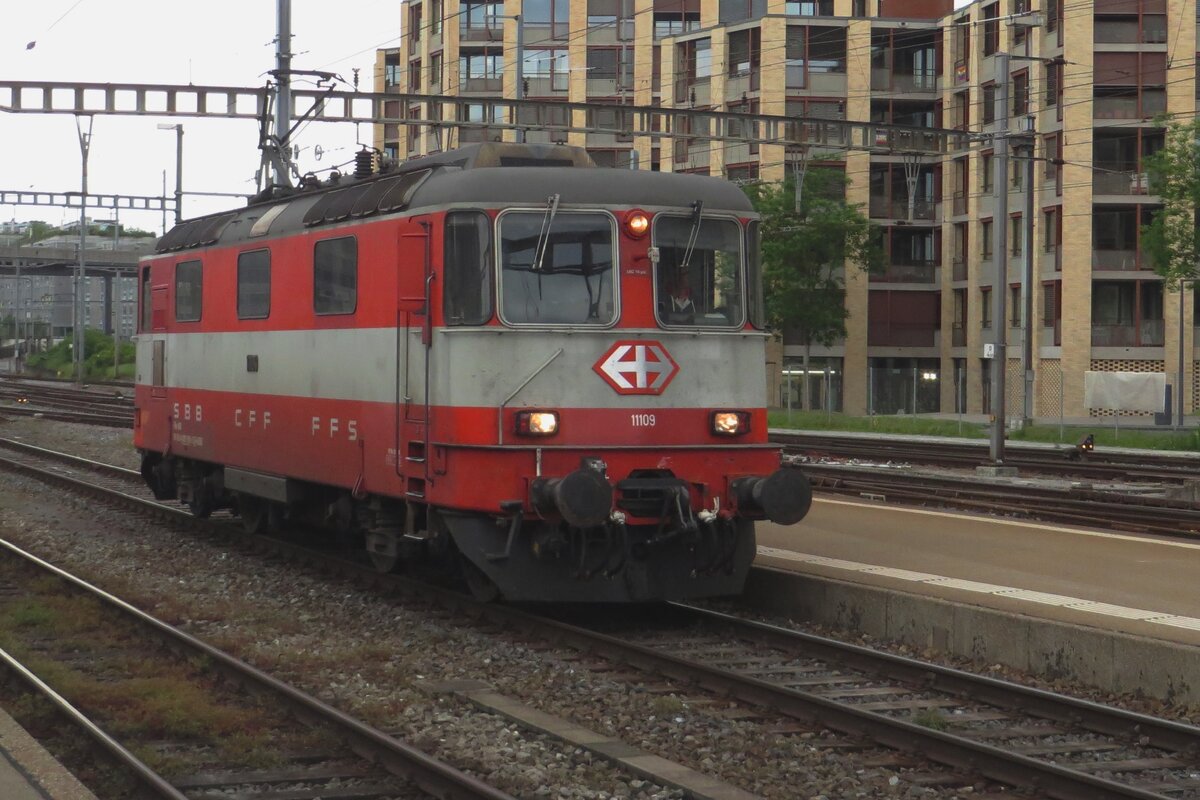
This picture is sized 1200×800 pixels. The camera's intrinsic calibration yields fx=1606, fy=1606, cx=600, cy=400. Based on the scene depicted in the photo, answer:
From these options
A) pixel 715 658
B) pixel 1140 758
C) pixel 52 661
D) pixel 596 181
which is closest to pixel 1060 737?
pixel 1140 758

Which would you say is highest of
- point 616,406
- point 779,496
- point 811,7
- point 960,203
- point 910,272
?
point 811,7

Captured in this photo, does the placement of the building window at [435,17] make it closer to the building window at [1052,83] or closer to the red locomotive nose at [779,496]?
the building window at [1052,83]

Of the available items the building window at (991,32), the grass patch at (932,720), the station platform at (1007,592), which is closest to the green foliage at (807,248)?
the building window at (991,32)

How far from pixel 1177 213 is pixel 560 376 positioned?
27.9 m

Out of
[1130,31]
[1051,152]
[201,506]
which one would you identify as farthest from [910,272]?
[201,506]

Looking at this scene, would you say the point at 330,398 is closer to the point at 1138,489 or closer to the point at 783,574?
the point at 783,574

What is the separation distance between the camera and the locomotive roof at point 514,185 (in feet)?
37.8

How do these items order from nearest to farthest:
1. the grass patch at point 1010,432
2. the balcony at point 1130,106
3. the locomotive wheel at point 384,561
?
the locomotive wheel at point 384,561, the grass patch at point 1010,432, the balcony at point 1130,106

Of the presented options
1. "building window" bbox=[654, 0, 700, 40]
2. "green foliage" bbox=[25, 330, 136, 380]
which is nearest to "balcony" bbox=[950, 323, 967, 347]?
"building window" bbox=[654, 0, 700, 40]

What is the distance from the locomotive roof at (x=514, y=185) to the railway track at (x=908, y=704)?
3071 mm

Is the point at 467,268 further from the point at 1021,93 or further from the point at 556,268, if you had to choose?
the point at 1021,93

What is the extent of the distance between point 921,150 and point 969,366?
1192 inches

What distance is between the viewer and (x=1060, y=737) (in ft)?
28.1

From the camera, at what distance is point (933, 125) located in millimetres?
64125
